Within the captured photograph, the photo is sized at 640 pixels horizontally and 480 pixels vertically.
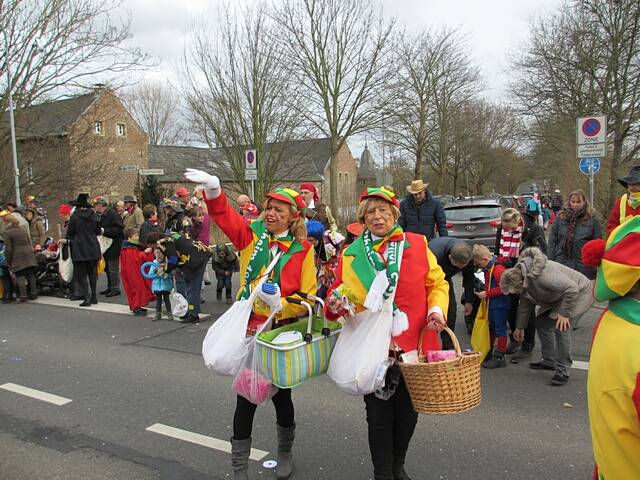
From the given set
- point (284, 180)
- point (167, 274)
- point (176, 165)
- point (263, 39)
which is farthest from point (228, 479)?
point (176, 165)

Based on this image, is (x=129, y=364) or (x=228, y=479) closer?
(x=228, y=479)

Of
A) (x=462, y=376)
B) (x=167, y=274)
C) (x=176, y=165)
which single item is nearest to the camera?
(x=462, y=376)

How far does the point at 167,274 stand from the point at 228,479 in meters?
4.94

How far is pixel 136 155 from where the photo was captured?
39.6 metres

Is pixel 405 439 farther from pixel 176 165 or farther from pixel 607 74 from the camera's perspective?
pixel 176 165

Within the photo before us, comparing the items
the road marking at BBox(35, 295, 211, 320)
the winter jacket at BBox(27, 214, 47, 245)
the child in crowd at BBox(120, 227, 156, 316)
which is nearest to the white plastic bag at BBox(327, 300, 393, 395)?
the road marking at BBox(35, 295, 211, 320)

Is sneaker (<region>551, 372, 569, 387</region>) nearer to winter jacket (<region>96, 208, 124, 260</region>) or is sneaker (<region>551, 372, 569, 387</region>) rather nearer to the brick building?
winter jacket (<region>96, 208, 124, 260</region>)

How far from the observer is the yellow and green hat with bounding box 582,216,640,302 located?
1.75m

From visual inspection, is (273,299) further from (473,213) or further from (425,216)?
(473,213)

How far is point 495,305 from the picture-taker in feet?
17.6

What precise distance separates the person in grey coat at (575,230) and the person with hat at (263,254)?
187 inches

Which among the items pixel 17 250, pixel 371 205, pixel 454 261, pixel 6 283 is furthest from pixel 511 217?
pixel 6 283

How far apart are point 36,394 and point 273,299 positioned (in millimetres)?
3431

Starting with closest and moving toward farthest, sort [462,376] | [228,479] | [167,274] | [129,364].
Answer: [462,376]
[228,479]
[129,364]
[167,274]
